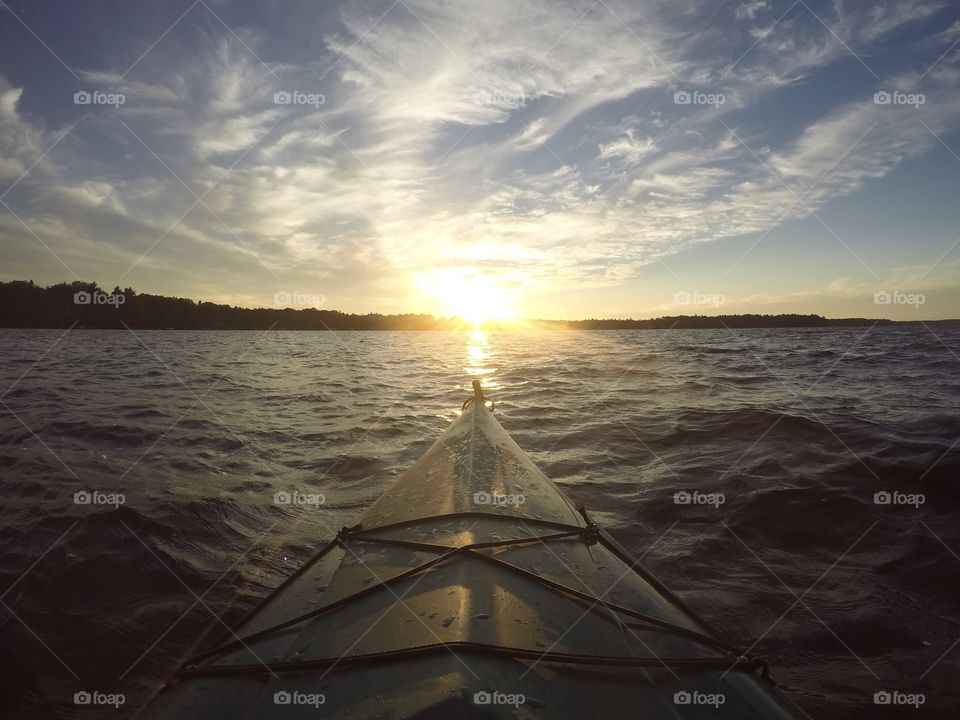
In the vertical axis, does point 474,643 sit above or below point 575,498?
below

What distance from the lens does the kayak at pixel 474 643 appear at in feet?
7.16

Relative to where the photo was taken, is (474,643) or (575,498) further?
(575,498)

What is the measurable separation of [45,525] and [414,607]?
653 centimetres

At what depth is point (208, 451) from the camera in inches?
404

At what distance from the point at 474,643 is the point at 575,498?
19.5 ft

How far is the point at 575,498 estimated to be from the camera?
7.99 metres

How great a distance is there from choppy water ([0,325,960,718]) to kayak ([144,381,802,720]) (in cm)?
187

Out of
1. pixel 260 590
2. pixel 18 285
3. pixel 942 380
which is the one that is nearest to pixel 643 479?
pixel 260 590

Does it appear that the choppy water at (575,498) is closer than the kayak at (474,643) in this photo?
No

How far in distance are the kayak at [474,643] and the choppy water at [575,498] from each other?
6.13 feet

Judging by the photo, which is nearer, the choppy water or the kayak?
the kayak

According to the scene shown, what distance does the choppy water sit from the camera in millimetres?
4297

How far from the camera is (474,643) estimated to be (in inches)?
93.4

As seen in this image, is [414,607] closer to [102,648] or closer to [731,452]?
[102,648]
